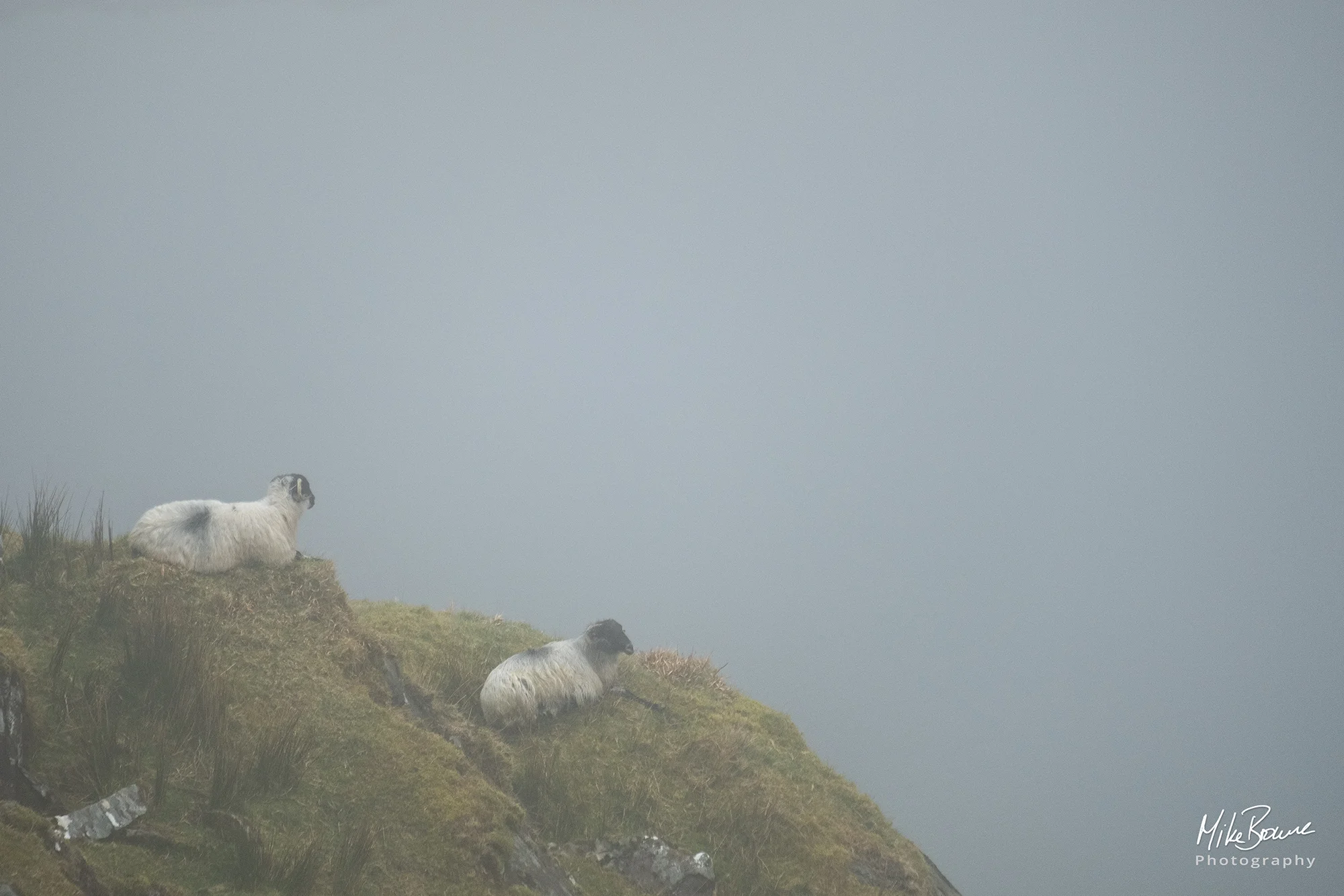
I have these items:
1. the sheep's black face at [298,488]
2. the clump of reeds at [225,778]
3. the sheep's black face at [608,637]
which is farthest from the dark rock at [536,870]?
the sheep's black face at [298,488]

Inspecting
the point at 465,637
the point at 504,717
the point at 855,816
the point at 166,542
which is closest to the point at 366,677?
the point at 504,717

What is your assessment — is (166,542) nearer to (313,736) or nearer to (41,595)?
(41,595)

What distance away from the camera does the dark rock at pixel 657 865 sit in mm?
9906

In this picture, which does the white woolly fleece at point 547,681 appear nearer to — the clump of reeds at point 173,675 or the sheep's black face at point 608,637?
the sheep's black face at point 608,637

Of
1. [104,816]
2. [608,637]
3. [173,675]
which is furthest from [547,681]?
[104,816]

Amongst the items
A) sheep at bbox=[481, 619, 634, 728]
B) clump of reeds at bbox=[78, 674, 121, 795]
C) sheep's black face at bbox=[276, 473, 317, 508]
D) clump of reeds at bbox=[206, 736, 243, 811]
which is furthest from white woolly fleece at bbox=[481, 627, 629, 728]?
clump of reeds at bbox=[78, 674, 121, 795]

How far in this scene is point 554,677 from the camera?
1343cm

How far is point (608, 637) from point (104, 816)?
30.6 ft

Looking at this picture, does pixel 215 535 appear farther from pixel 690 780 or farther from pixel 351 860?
pixel 690 780

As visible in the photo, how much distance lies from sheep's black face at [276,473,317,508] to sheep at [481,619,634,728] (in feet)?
14.7

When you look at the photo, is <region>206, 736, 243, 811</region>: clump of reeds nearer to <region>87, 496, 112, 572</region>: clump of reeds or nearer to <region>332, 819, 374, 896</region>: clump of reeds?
<region>332, 819, 374, 896</region>: clump of reeds

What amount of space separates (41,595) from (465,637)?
290 inches

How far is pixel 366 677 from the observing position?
10.5 metres

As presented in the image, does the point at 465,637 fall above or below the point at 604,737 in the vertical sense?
above
